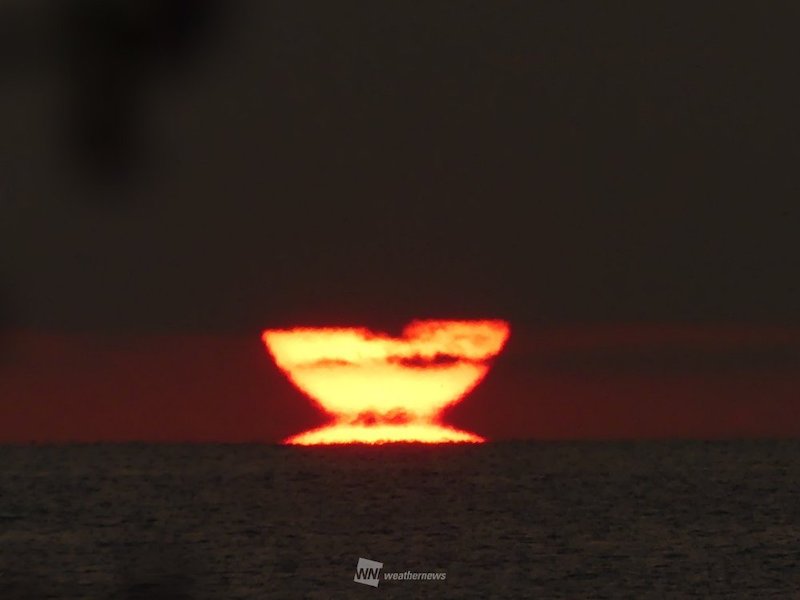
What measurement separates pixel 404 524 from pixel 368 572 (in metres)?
2.78

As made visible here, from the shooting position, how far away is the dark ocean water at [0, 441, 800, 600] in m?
8.20

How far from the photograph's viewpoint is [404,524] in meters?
11.1

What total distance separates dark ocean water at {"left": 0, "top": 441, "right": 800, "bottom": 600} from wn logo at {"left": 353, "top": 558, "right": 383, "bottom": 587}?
3.5 inches

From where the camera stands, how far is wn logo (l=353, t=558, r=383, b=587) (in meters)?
8.11

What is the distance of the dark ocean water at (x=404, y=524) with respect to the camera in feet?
26.9

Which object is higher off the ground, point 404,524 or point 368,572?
point 404,524

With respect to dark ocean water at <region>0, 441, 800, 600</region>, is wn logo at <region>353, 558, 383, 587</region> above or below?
below

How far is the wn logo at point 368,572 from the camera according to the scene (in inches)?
319

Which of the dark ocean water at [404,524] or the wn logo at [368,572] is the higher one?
the dark ocean water at [404,524]

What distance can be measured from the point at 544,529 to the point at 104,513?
358 centimetres

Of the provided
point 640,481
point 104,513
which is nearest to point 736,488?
point 640,481

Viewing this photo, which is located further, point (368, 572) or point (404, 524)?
point (404, 524)

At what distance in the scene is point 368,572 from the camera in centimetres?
838

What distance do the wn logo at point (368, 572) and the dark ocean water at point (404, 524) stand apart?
89 mm
